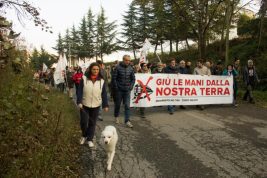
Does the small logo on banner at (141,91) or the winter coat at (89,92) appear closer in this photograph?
the winter coat at (89,92)

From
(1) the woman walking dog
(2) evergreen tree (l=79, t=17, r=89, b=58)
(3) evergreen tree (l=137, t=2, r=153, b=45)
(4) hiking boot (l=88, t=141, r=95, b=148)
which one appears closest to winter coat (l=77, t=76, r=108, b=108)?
(1) the woman walking dog

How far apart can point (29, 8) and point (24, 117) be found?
311 cm

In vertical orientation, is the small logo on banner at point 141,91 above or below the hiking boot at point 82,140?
above

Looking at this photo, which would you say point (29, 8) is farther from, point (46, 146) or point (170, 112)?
point (170, 112)

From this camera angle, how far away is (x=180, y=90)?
44.2ft

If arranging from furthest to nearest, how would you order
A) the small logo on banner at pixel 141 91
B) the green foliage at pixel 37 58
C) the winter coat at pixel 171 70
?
the winter coat at pixel 171 70
the small logo on banner at pixel 141 91
the green foliage at pixel 37 58

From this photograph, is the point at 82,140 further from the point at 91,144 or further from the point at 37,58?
the point at 37,58

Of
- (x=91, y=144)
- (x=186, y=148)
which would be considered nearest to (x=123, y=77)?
(x=91, y=144)

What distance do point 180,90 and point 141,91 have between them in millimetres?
1742

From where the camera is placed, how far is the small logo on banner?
1249cm

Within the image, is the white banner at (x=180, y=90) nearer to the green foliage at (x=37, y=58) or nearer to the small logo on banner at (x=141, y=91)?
the small logo on banner at (x=141, y=91)

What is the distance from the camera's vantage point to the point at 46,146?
255 inches

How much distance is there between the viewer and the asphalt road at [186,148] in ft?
20.7

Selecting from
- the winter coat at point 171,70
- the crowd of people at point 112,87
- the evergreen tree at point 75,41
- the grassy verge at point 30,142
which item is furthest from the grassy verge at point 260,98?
the evergreen tree at point 75,41
